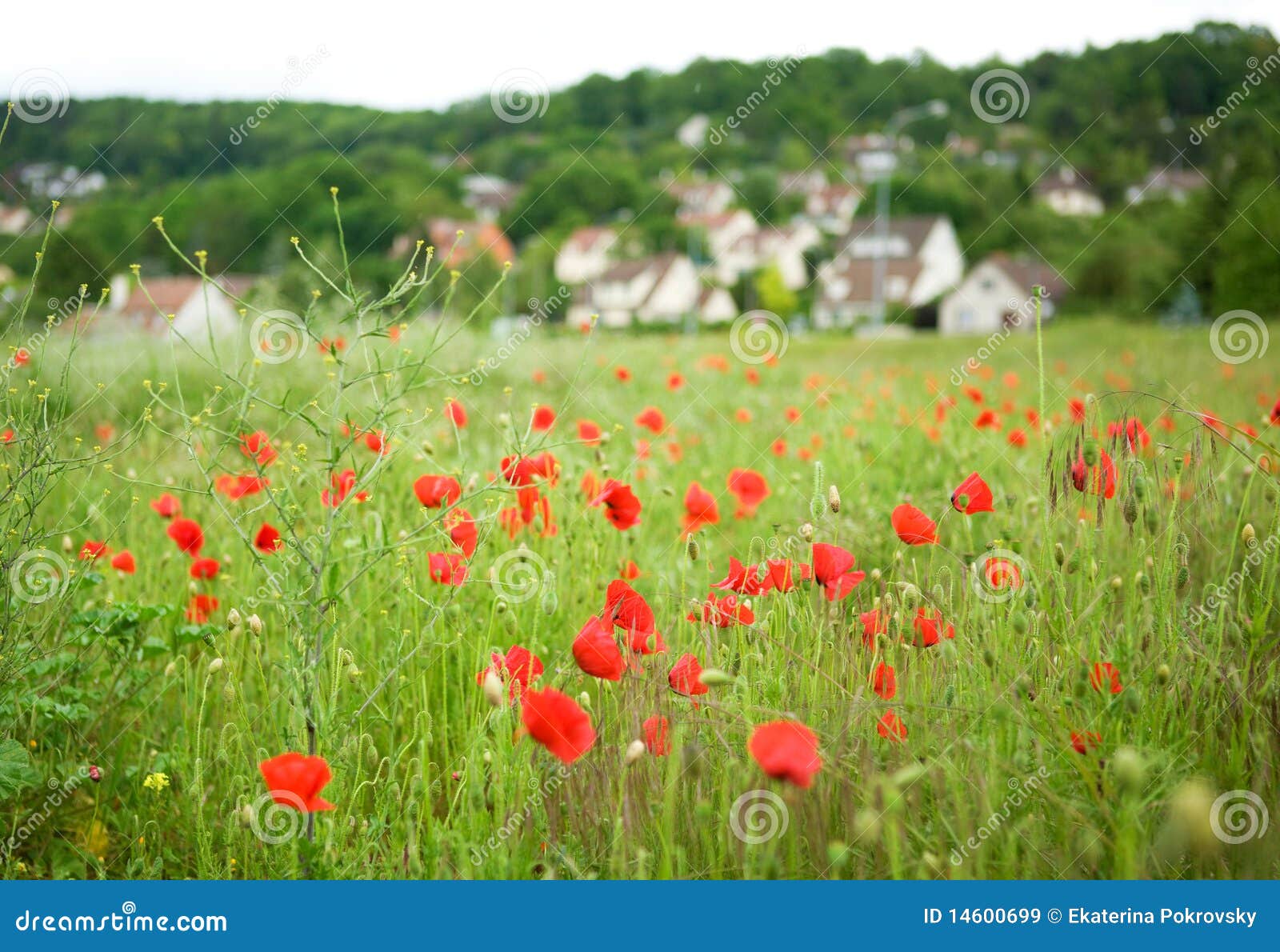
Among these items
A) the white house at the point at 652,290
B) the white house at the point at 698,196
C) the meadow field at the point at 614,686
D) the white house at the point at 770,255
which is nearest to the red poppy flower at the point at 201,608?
the meadow field at the point at 614,686

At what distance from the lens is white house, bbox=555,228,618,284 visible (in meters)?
21.7

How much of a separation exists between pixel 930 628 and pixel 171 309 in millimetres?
14849

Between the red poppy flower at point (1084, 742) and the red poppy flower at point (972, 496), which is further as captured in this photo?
the red poppy flower at point (972, 496)

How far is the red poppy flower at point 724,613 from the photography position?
64.7 inches

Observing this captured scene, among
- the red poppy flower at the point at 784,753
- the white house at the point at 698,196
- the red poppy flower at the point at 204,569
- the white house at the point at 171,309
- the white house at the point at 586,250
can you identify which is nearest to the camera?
the red poppy flower at the point at 784,753

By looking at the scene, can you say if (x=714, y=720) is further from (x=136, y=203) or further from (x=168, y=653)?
(x=136, y=203)

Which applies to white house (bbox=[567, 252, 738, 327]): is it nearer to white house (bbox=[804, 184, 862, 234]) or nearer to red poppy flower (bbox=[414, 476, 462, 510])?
white house (bbox=[804, 184, 862, 234])

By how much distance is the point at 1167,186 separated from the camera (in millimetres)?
30531

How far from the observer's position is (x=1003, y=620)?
177 centimetres

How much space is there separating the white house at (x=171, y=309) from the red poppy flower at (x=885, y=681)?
45.6 inches

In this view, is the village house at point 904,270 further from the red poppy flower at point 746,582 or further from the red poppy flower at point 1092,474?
the red poppy flower at point 746,582

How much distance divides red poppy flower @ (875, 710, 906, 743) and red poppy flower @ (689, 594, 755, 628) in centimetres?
26

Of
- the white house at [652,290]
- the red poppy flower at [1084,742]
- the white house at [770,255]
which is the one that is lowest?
the red poppy flower at [1084,742]

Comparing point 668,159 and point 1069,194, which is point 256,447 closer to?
point 668,159
